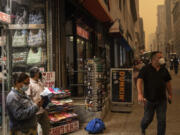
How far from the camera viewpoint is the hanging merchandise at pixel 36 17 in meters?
8.04

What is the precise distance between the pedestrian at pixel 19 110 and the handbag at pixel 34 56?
448 centimetres

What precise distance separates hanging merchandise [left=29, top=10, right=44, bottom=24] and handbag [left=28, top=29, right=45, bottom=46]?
0.32m

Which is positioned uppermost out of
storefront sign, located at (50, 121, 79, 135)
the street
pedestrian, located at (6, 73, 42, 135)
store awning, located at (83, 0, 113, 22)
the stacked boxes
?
store awning, located at (83, 0, 113, 22)

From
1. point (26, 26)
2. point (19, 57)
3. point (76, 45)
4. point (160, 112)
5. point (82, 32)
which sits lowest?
point (160, 112)

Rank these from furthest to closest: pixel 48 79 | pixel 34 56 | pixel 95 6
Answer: pixel 95 6 → pixel 34 56 → pixel 48 79

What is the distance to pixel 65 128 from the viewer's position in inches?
253

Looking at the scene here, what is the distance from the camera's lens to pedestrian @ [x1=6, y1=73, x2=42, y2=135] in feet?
11.2

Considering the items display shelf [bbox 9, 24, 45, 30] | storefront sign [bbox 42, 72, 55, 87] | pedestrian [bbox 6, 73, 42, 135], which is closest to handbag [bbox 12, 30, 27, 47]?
display shelf [bbox 9, 24, 45, 30]

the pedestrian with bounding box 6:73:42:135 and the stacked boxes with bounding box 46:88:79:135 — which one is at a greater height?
the pedestrian with bounding box 6:73:42:135

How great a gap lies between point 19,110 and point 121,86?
19.8ft

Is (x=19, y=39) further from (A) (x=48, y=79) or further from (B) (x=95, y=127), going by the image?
(B) (x=95, y=127)

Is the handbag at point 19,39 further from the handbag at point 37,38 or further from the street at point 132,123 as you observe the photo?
the street at point 132,123

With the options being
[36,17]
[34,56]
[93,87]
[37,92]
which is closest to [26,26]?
[36,17]

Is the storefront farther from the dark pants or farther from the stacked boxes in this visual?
the dark pants
